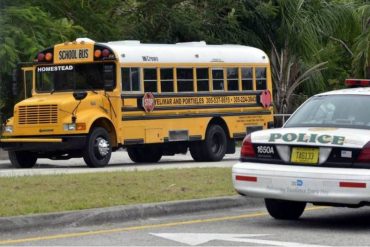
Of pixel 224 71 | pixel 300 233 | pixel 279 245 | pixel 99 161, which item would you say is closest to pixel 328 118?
pixel 300 233

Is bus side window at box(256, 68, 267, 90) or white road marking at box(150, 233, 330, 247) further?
bus side window at box(256, 68, 267, 90)

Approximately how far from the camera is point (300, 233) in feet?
36.5

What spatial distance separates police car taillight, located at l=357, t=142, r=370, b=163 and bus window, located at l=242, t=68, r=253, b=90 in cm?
1405

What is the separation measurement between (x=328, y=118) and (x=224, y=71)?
12.5m

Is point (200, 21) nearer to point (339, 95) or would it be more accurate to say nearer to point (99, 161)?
point (99, 161)

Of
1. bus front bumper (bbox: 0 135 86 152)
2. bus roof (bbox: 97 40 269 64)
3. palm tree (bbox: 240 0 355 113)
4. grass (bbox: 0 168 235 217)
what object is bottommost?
grass (bbox: 0 168 235 217)

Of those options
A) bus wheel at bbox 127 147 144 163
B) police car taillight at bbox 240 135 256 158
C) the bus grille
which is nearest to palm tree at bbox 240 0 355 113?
bus wheel at bbox 127 147 144 163

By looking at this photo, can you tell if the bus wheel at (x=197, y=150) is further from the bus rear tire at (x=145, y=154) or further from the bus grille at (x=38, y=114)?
the bus grille at (x=38, y=114)

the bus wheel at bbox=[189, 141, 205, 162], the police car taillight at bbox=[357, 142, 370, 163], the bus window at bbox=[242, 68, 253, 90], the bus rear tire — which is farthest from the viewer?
the bus window at bbox=[242, 68, 253, 90]

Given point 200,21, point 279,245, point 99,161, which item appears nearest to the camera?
point 279,245

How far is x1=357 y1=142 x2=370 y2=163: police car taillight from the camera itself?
35.6 feet

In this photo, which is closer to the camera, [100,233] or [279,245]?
[279,245]

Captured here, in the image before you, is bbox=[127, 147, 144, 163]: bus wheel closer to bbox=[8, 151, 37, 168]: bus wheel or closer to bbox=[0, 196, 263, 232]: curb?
bbox=[8, 151, 37, 168]: bus wheel

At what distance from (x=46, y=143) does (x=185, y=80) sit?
3711 millimetres
